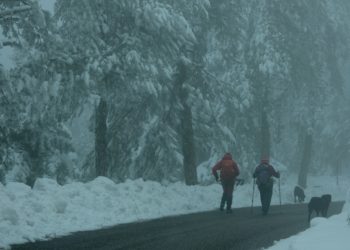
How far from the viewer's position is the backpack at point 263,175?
17797 millimetres

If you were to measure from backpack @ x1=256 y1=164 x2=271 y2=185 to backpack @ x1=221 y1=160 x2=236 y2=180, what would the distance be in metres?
0.72

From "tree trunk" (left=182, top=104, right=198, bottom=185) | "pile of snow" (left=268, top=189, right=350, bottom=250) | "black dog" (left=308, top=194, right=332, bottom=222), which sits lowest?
"pile of snow" (left=268, top=189, right=350, bottom=250)

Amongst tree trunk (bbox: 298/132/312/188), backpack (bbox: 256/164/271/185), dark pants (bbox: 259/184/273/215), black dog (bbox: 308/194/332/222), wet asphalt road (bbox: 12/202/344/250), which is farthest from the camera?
tree trunk (bbox: 298/132/312/188)

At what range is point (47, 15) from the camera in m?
17.4

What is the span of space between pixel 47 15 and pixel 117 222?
6.91m

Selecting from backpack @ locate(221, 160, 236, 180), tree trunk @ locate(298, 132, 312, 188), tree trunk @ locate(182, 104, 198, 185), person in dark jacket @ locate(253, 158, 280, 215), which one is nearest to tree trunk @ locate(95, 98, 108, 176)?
tree trunk @ locate(182, 104, 198, 185)

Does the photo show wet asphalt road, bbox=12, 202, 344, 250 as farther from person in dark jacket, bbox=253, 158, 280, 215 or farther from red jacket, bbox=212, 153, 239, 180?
red jacket, bbox=212, 153, 239, 180

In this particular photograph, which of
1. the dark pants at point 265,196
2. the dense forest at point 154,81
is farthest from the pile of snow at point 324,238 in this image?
the dense forest at point 154,81

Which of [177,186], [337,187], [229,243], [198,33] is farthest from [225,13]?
[337,187]

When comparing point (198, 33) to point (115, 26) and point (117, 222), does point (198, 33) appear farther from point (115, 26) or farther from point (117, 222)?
point (117, 222)

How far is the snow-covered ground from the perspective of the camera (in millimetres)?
10125

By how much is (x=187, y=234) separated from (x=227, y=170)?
658 centimetres

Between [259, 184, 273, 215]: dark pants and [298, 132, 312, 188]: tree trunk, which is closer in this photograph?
[259, 184, 273, 215]: dark pants

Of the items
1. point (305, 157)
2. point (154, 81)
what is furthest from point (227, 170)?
point (305, 157)
